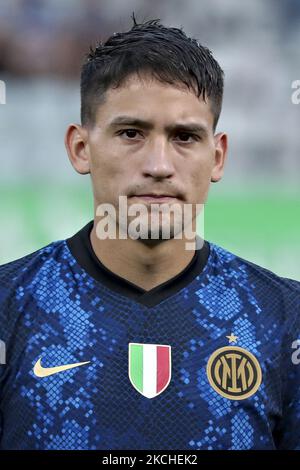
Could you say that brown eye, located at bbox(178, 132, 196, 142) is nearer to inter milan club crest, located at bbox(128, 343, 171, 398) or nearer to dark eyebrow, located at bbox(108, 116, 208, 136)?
dark eyebrow, located at bbox(108, 116, 208, 136)

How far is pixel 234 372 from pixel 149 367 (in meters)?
0.29

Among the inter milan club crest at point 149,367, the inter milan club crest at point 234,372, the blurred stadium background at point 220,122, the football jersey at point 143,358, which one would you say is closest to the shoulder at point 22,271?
the football jersey at point 143,358

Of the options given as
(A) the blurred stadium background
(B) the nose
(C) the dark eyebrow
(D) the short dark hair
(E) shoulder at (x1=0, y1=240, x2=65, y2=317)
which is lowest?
(E) shoulder at (x1=0, y1=240, x2=65, y2=317)

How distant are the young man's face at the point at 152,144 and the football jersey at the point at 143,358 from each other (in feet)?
1.06

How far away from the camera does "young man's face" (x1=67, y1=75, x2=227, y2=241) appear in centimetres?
276

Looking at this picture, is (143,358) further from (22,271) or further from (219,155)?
(219,155)

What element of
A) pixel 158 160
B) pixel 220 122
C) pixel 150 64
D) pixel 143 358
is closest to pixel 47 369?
pixel 143 358

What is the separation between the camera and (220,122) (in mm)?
7027

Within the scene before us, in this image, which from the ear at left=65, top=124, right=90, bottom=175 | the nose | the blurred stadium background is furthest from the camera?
the blurred stadium background

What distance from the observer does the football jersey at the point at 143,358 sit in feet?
9.08

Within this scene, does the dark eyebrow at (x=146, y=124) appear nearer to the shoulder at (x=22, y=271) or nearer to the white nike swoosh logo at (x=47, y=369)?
the shoulder at (x=22, y=271)

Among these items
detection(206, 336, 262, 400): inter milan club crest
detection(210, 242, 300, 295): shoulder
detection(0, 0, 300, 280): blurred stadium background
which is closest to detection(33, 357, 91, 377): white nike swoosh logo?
detection(206, 336, 262, 400): inter milan club crest

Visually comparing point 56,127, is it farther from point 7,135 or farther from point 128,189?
point 128,189

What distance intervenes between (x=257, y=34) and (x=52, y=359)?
5.02 metres
